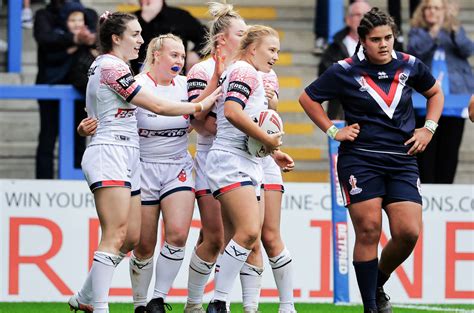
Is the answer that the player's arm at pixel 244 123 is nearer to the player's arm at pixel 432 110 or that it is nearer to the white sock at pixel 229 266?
the white sock at pixel 229 266

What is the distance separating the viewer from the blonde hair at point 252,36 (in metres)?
8.59

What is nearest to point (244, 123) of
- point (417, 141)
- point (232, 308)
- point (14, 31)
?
point (417, 141)

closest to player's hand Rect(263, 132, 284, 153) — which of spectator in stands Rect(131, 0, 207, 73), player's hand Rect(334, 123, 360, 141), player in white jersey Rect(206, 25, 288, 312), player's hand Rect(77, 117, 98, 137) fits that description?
player in white jersey Rect(206, 25, 288, 312)

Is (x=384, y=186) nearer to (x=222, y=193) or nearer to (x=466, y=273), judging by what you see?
(x=222, y=193)

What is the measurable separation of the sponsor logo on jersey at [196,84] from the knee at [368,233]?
1454 mm

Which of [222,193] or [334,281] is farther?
[334,281]

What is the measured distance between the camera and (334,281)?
A: 36.3ft

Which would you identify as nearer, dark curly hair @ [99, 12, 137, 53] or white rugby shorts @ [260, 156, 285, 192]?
dark curly hair @ [99, 12, 137, 53]

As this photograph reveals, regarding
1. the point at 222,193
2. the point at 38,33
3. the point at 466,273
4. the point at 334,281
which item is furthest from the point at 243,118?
the point at 38,33

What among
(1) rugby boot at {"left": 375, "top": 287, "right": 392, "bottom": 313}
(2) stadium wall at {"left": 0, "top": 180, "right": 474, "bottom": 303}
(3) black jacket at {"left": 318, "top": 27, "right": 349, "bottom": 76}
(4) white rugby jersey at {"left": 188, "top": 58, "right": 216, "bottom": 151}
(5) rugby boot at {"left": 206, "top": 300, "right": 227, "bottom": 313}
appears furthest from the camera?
(3) black jacket at {"left": 318, "top": 27, "right": 349, "bottom": 76}

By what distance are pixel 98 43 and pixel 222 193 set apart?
1356 mm

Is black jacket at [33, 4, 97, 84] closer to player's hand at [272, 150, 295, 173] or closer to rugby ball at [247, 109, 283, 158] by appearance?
player's hand at [272, 150, 295, 173]

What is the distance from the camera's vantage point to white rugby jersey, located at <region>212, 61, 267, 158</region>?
8344mm

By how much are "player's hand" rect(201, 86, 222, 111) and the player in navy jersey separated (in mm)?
814
